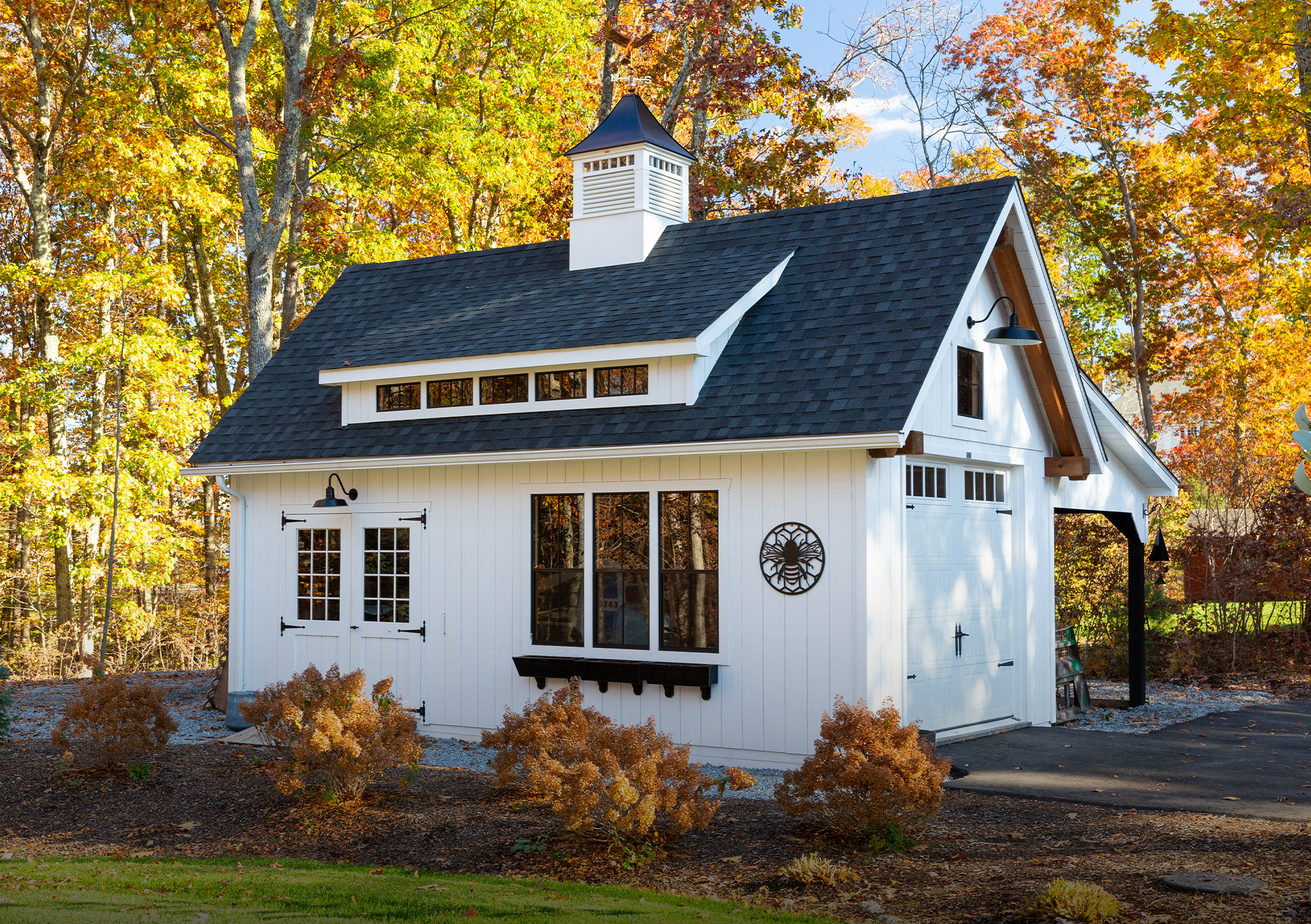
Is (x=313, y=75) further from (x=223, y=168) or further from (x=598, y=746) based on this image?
(x=598, y=746)

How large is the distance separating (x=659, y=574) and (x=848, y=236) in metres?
3.71

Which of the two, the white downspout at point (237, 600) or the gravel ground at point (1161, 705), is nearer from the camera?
the gravel ground at point (1161, 705)

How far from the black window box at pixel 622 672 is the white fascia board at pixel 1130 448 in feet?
16.7

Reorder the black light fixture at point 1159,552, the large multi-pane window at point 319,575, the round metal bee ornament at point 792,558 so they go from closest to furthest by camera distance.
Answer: the round metal bee ornament at point 792,558, the large multi-pane window at point 319,575, the black light fixture at point 1159,552

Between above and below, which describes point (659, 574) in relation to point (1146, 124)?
below

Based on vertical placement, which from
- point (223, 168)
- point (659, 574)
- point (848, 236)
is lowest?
point (659, 574)

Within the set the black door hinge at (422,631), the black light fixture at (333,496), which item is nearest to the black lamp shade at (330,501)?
the black light fixture at (333,496)

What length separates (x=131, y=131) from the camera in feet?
64.5

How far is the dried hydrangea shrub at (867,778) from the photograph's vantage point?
21.4ft

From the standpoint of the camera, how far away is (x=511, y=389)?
1103cm

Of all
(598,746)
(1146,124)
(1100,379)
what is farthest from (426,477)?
(1100,379)

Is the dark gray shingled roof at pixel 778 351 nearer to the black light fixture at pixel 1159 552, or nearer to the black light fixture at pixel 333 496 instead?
the black light fixture at pixel 333 496

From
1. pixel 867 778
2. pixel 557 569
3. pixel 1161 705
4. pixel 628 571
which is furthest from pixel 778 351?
pixel 1161 705

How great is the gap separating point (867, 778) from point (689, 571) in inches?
141
